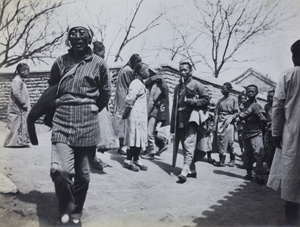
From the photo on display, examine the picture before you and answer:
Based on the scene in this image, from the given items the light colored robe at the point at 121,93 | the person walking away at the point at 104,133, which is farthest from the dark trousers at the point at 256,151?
the light colored robe at the point at 121,93

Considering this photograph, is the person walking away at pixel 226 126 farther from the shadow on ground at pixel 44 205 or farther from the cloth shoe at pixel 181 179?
the shadow on ground at pixel 44 205

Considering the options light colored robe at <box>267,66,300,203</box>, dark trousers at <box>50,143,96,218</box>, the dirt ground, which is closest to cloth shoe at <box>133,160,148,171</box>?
the dirt ground

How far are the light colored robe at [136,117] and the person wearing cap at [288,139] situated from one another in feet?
8.01

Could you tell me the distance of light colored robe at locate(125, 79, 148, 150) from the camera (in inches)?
192

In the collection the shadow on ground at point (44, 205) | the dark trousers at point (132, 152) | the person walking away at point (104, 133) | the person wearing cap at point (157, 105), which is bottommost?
the shadow on ground at point (44, 205)

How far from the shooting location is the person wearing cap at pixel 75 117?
250 cm

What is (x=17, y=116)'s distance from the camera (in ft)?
20.9

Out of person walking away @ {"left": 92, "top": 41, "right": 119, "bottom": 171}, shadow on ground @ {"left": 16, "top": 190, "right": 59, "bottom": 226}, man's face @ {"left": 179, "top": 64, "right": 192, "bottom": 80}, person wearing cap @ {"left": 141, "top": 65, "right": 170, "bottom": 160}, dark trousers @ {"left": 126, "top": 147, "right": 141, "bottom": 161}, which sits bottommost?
shadow on ground @ {"left": 16, "top": 190, "right": 59, "bottom": 226}

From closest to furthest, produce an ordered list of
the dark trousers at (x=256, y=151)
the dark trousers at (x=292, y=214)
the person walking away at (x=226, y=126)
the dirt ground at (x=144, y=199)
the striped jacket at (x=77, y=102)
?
the striped jacket at (x=77, y=102) < the dark trousers at (x=292, y=214) < the dirt ground at (x=144, y=199) < the dark trousers at (x=256, y=151) < the person walking away at (x=226, y=126)

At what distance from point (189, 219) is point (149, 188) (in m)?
1.17

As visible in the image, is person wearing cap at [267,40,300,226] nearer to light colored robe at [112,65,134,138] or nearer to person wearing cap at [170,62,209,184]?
person wearing cap at [170,62,209,184]

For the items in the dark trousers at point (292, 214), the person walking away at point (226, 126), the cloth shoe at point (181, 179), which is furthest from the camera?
the person walking away at point (226, 126)

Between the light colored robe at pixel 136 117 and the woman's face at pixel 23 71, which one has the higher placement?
the woman's face at pixel 23 71

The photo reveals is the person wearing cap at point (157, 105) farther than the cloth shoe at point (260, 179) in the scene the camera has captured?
Yes
